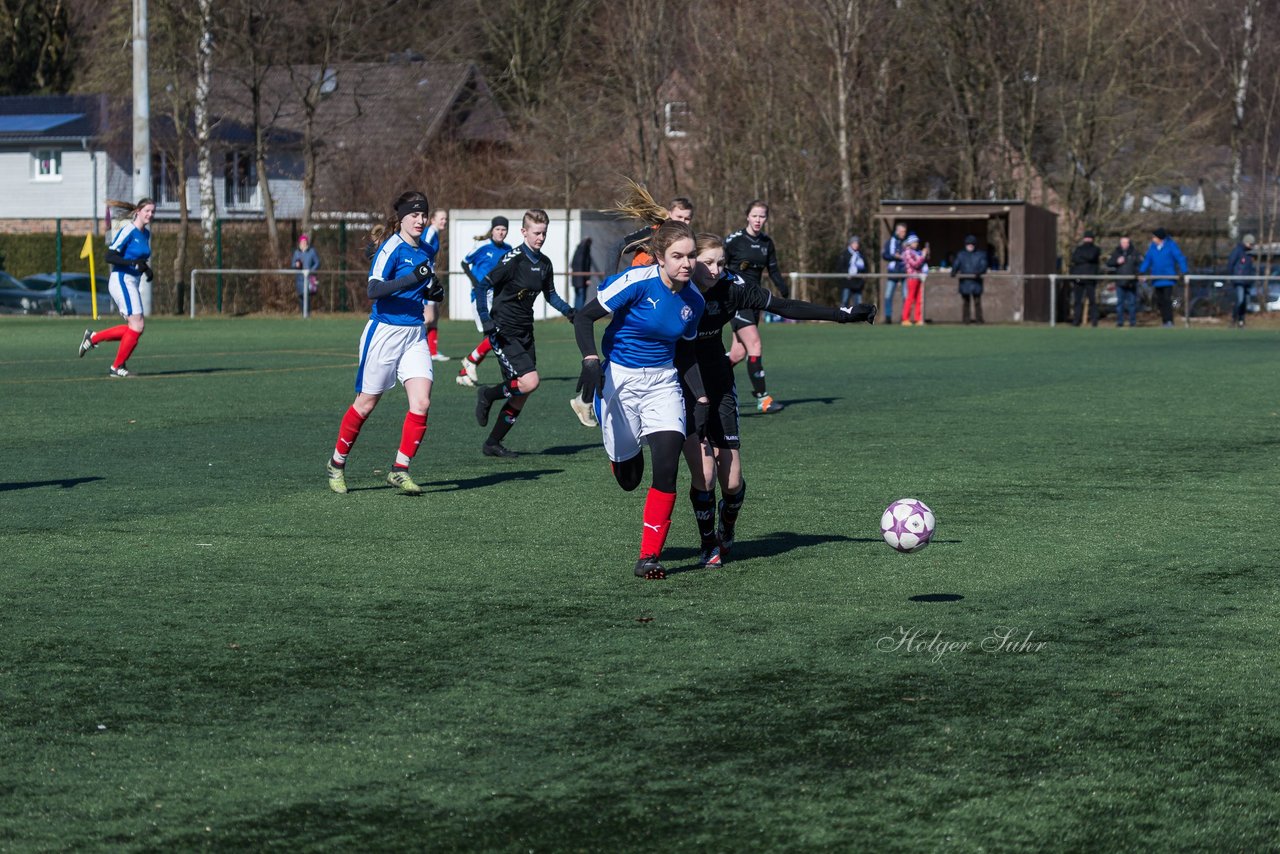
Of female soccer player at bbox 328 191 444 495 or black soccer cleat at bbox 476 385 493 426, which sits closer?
female soccer player at bbox 328 191 444 495

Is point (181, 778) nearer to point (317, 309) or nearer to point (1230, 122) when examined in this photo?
point (317, 309)

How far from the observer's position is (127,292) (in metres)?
19.2

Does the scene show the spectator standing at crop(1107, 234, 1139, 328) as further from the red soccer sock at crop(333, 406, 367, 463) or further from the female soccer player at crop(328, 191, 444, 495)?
the red soccer sock at crop(333, 406, 367, 463)

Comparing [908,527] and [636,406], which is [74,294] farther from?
[908,527]

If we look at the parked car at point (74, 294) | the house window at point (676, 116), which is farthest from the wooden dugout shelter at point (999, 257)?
the parked car at point (74, 294)

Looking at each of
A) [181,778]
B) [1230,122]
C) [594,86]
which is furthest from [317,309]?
[181,778]

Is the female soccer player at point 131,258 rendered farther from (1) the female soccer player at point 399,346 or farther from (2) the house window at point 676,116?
(2) the house window at point 676,116

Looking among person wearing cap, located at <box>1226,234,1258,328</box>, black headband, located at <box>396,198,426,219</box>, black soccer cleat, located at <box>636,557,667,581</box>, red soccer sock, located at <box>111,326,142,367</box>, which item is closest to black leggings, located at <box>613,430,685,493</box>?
black soccer cleat, located at <box>636,557,667,581</box>

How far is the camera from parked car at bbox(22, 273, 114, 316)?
40.0 meters

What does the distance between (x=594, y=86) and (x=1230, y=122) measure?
18.8 m

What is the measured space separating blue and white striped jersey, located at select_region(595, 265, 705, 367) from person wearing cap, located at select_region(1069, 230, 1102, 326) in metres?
27.7

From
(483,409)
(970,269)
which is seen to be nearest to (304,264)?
(970,269)

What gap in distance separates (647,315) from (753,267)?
8123 mm

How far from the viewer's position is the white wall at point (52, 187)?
63.4 meters
